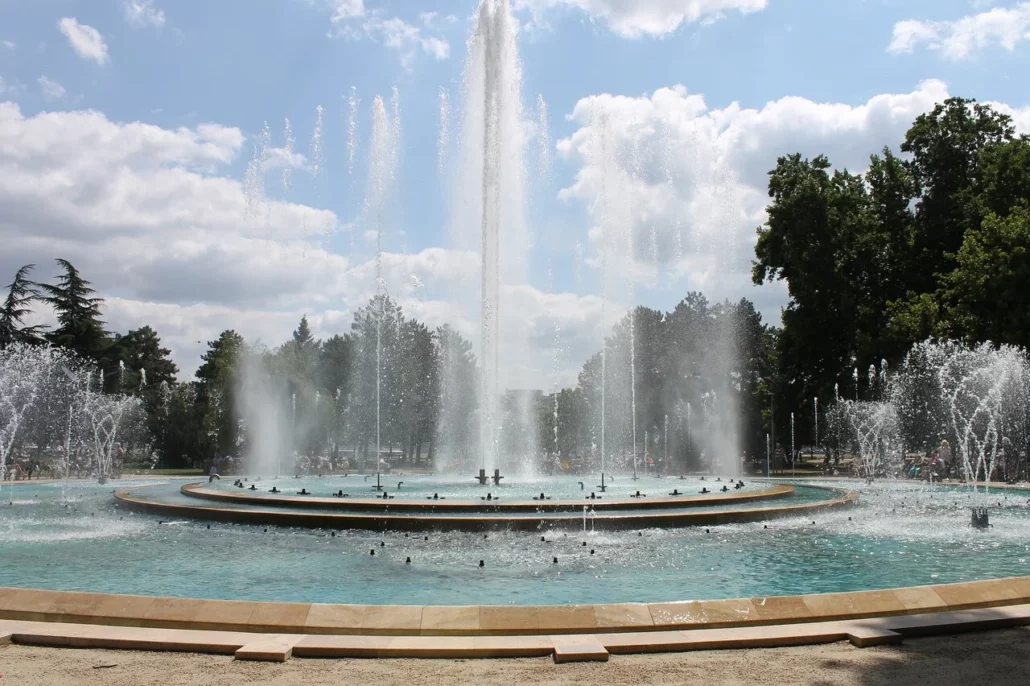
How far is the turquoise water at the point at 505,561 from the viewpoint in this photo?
33.7 ft

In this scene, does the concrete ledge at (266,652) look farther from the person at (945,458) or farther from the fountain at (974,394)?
the person at (945,458)

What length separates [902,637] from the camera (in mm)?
7340

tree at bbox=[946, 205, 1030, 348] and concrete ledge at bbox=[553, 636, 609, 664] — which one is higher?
tree at bbox=[946, 205, 1030, 348]

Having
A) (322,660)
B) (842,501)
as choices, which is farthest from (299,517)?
(842,501)

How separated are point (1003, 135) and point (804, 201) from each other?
10740mm

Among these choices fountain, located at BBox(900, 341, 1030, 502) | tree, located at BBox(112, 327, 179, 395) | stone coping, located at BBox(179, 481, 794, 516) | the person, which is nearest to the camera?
stone coping, located at BBox(179, 481, 794, 516)

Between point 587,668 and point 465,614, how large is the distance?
5.23 feet

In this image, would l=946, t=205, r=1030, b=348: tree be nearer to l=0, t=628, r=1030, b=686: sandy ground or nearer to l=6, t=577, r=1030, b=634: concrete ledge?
l=6, t=577, r=1030, b=634: concrete ledge

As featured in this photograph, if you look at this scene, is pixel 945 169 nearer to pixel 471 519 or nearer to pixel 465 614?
pixel 471 519

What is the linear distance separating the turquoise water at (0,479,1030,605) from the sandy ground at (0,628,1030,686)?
9.00 ft

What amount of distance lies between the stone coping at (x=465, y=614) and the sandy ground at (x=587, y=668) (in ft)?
2.34

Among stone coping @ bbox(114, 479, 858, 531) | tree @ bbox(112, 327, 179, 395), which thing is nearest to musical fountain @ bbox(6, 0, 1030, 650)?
stone coping @ bbox(114, 479, 858, 531)

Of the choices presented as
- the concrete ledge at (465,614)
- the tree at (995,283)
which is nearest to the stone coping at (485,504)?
the concrete ledge at (465,614)

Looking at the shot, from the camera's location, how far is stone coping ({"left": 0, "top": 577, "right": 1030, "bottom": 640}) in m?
7.71
